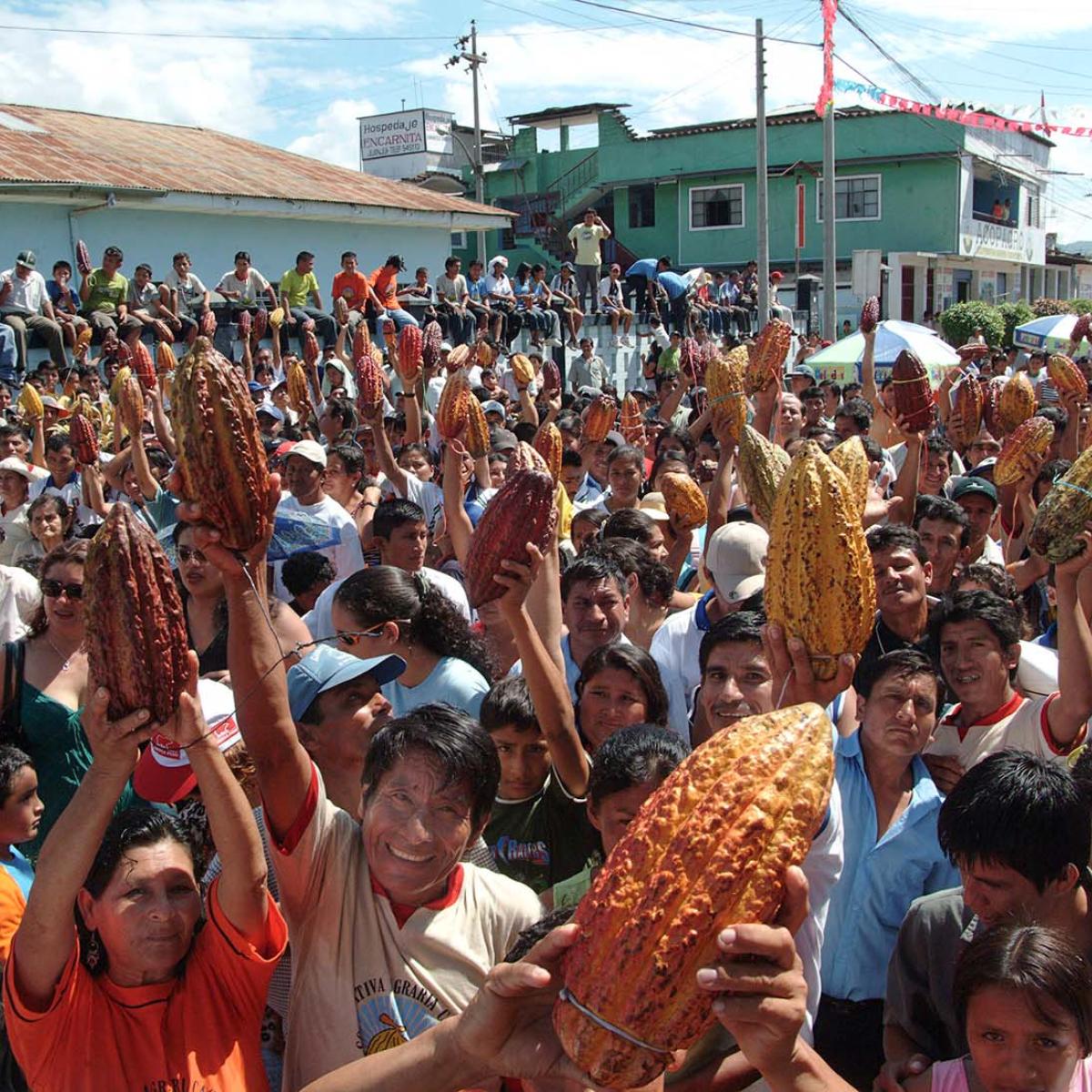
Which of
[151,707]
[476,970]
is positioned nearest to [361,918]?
[476,970]

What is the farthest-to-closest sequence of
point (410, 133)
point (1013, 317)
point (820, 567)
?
point (410, 133) → point (1013, 317) → point (820, 567)

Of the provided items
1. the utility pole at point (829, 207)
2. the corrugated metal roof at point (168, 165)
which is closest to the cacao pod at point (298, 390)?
the corrugated metal roof at point (168, 165)

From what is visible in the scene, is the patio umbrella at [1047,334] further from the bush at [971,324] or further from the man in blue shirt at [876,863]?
the bush at [971,324]

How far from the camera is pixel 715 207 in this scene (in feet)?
147

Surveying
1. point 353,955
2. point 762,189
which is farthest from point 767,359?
point 762,189

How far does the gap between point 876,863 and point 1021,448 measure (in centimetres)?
399

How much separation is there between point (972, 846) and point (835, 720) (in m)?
0.73

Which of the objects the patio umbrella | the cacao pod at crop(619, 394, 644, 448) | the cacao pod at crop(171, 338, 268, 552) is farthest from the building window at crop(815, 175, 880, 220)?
the cacao pod at crop(171, 338, 268, 552)

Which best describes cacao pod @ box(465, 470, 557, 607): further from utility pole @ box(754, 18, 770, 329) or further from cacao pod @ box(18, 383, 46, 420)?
utility pole @ box(754, 18, 770, 329)

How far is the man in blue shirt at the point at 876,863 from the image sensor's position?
3270 mm

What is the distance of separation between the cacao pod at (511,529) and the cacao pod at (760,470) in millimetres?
1266

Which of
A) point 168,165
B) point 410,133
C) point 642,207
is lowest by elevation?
point 168,165

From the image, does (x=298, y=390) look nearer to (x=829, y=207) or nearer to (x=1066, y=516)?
(x=1066, y=516)

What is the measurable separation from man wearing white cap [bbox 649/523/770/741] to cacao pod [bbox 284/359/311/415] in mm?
7110
